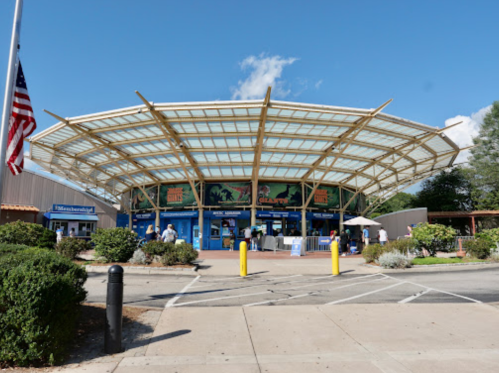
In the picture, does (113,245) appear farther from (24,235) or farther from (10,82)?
(10,82)

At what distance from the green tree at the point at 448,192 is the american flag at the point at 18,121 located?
4842cm

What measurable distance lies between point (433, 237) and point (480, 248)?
91.8 inches

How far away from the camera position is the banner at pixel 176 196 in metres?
32.9

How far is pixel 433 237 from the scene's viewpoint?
16.4 metres

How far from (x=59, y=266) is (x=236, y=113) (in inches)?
667

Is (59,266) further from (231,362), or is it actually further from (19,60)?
(19,60)

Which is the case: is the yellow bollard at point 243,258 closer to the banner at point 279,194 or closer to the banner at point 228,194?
the banner at point 228,194

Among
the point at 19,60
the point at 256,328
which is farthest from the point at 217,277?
the point at 19,60

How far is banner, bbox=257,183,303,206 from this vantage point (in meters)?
32.3

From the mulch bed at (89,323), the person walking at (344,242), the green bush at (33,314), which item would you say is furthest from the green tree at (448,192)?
the green bush at (33,314)

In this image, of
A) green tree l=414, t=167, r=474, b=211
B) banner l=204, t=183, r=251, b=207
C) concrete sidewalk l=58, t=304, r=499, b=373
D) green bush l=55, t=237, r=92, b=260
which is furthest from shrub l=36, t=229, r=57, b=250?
green tree l=414, t=167, r=474, b=211

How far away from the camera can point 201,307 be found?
7117mm

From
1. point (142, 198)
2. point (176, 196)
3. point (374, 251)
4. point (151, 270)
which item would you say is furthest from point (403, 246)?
point (142, 198)

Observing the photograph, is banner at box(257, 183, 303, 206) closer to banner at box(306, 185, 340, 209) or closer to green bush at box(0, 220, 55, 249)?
banner at box(306, 185, 340, 209)
